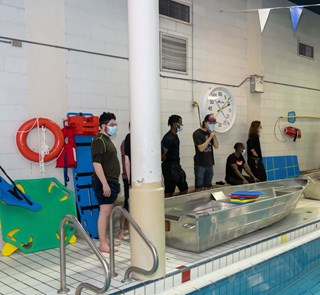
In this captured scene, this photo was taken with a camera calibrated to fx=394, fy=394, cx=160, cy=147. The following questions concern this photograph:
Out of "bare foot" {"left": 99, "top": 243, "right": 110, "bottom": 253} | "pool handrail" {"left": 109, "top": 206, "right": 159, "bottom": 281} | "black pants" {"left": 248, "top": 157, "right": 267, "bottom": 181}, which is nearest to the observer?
"pool handrail" {"left": 109, "top": 206, "right": 159, "bottom": 281}

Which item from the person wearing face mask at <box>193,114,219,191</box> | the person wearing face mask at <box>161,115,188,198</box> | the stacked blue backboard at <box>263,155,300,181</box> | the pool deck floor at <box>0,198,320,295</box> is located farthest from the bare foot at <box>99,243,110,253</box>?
the stacked blue backboard at <box>263,155,300,181</box>

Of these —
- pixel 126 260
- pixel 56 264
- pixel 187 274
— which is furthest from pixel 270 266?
pixel 56 264

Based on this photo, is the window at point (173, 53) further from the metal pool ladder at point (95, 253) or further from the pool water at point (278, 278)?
the metal pool ladder at point (95, 253)

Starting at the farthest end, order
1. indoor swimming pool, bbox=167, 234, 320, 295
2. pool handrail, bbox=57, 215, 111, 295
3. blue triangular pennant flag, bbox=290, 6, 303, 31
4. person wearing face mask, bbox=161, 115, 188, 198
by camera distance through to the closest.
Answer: blue triangular pennant flag, bbox=290, 6, 303, 31 → person wearing face mask, bbox=161, 115, 188, 198 → indoor swimming pool, bbox=167, 234, 320, 295 → pool handrail, bbox=57, 215, 111, 295

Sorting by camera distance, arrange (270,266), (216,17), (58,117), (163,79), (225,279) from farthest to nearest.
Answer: (216,17) → (163,79) → (58,117) → (270,266) → (225,279)

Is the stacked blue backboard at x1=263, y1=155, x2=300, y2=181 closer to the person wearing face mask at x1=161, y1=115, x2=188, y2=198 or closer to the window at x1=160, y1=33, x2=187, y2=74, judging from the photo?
the window at x1=160, y1=33, x2=187, y2=74

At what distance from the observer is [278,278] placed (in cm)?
427

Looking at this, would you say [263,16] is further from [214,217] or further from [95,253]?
[95,253]

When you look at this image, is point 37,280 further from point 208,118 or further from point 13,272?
point 208,118

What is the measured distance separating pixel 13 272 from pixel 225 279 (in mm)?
2090

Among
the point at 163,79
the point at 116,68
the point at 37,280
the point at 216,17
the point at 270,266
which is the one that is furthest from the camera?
the point at 216,17

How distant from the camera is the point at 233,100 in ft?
25.4

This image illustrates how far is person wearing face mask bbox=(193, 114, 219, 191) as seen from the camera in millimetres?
5945

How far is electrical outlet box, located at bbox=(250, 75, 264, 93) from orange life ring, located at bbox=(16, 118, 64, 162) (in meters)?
4.59
